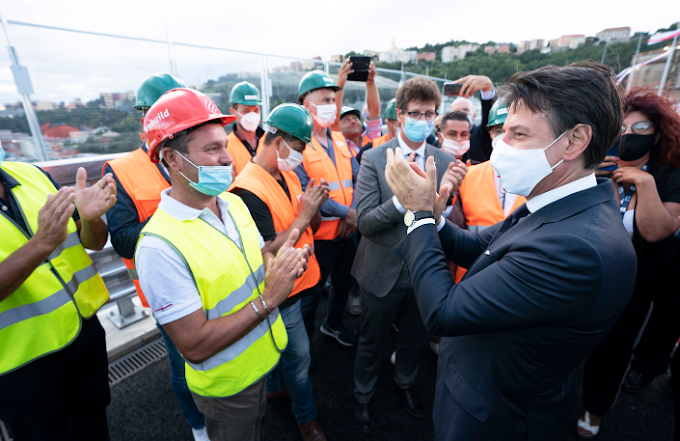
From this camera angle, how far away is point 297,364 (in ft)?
6.95

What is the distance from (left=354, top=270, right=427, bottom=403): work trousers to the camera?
230 cm

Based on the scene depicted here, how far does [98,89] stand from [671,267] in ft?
18.8

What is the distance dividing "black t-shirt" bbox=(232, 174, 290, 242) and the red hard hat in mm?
634

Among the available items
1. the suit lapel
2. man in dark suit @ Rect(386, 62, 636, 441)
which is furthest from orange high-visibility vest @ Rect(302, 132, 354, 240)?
the suit lapel

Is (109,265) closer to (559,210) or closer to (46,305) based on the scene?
(46,305)

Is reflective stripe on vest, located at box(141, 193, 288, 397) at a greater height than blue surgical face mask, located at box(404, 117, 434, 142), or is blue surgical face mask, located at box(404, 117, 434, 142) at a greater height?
blue surgical face mask, located at box(404, 117, 434, 142)

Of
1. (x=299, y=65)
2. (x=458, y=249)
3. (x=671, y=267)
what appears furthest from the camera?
(x=299, y=65)

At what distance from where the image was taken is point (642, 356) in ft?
9.36

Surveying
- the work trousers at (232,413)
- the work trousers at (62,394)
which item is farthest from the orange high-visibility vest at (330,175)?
the work trousers at (62,394)

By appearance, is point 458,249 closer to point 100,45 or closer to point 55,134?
point 55,134

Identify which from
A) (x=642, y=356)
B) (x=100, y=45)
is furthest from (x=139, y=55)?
(x=642, y=356)

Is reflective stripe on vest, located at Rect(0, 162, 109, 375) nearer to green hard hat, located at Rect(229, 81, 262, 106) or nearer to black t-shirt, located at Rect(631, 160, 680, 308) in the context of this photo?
green hard hat, located at Rect(229, 81, 262, 106)

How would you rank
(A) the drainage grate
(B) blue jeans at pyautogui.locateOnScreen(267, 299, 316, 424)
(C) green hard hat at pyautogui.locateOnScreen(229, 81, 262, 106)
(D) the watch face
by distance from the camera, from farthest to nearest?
(C) green hard hat at pyautogui.locateOnScreen(229, 81, 262, 106)
(A) the drainage grate
(B) blue jeans at pyautogui.locateOnScreen(267, 299, 316, 424)
(D) the watch face

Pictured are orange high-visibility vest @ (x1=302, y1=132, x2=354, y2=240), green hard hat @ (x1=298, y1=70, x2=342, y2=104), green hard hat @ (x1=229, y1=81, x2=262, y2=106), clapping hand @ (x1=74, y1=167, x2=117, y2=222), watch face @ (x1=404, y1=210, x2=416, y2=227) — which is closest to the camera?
watch face @ (x1=404, y1=210, x2=416, y2=227)
